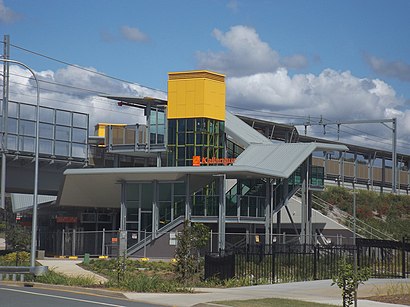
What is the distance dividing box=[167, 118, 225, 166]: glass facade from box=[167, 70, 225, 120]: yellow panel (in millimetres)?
477

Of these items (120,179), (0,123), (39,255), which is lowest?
(39,255)

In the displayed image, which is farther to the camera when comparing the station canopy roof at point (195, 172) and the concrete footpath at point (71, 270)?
the station canopy roof at point (195, 172)

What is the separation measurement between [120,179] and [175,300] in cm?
2765

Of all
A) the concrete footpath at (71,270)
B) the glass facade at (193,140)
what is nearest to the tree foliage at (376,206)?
the glass facade at (193,140)

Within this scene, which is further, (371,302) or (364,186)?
(364,186)

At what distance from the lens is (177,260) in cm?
3116

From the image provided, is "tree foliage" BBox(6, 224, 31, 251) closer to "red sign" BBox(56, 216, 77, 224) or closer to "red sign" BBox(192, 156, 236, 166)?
"red sign" BBox(192, 156, 236, 166)

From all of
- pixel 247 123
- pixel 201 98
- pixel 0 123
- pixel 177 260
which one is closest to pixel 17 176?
pixel 0 123

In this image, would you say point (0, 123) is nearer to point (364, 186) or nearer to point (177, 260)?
point (177, 260)

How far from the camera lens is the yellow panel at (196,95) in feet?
173

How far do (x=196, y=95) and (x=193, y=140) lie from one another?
3.06 m

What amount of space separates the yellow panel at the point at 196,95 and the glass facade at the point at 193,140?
Result: 0.48m

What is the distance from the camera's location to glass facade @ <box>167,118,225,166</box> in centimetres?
5234

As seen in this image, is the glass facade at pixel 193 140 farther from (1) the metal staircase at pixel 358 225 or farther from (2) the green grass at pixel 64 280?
(2) the green grass at pixel 64 280
